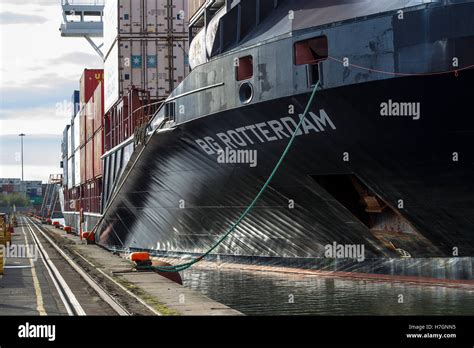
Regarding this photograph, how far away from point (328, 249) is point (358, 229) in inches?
56.1

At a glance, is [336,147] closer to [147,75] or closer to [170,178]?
[170,178]

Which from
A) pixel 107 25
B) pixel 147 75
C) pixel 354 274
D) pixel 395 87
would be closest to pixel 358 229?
pixel 354 274

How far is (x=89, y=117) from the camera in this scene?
44.7 metres

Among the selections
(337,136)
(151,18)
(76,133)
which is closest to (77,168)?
(76,133)

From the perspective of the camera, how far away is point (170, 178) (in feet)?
72.1

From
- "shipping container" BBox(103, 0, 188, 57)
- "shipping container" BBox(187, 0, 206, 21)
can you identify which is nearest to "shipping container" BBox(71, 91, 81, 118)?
"shipping container" BBox(103, 0, 188, 57)

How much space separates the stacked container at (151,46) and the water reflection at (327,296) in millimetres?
15592

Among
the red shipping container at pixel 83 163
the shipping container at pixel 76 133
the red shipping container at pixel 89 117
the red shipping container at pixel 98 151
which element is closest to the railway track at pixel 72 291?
the red shipping container at pixel 98 151

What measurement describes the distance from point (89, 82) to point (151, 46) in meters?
16.5

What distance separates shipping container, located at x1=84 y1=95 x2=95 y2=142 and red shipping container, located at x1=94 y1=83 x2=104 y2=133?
172 centimetres

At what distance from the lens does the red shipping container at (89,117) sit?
143 ft

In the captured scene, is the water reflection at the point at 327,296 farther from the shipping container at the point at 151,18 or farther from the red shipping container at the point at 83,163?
the red shipping container at the point at 83,163

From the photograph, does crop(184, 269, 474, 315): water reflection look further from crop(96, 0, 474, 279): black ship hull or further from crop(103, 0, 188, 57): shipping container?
crop(103, 0, 188, 57): shipping container

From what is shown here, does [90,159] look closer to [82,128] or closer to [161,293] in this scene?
[82,128]
